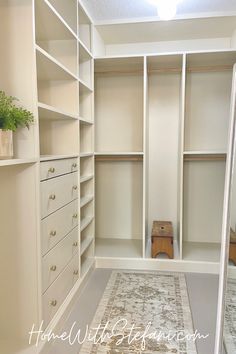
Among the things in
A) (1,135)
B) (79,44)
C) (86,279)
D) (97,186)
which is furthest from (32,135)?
(97,186)

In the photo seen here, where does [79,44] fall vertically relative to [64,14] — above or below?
below

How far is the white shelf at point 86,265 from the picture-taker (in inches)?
96.0

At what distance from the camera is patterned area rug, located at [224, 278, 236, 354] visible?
1.55 metres

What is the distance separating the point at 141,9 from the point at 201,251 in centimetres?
235

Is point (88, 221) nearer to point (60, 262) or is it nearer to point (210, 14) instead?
point (60, 262)

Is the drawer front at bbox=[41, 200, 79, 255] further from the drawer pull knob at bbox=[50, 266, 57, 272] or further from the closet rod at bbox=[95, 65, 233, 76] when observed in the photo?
the closet rod at bbox=[95, 65, 233, 76]

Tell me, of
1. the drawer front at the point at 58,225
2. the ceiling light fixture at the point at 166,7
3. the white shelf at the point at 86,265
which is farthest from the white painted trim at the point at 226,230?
the white shelf at the point at 86,265

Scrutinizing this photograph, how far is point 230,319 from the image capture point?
5.30 ft

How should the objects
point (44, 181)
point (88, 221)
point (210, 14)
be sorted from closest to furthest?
point (44, 181), point (210, 14), point (88, 221)

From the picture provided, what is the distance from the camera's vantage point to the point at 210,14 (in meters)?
2.41

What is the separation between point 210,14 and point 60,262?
92.3 inches

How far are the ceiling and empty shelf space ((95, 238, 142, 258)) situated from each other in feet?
7.29

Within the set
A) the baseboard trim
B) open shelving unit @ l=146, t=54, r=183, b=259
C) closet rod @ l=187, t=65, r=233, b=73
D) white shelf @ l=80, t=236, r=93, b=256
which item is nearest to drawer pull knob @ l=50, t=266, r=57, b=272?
the baseboard trim

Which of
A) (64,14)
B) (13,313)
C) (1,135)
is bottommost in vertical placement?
(13,313)
